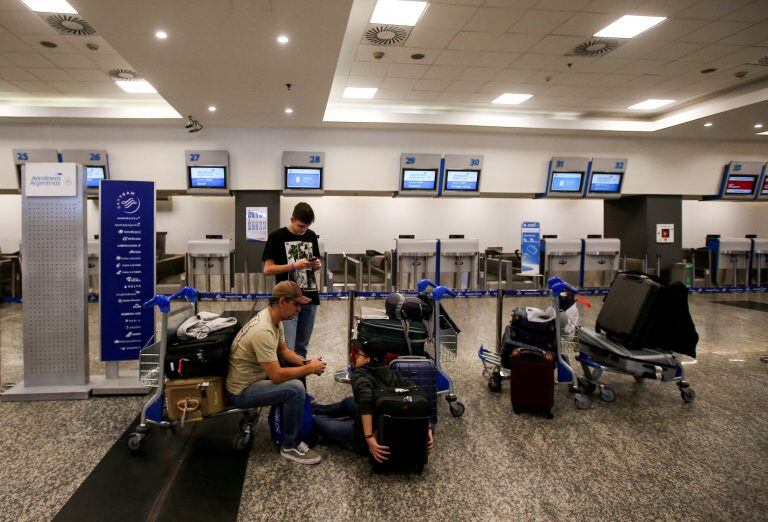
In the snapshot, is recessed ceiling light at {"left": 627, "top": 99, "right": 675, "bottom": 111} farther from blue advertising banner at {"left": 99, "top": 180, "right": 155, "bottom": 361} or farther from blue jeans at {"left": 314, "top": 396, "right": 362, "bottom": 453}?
blue advertising banner at {"left": 99, "top": 180, "right": 155, "bottom": 361}

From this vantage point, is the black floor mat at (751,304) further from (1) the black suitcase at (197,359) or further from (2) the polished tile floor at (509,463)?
(1) the black suitcase at (197,359)

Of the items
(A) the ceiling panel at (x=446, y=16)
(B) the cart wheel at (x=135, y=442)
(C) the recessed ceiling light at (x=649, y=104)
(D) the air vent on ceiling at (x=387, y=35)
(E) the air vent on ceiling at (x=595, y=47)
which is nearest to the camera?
(B) the cart wheel at (x=135, y=442)

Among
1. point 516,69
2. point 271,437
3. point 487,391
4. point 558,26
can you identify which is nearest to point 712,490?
point 487,391

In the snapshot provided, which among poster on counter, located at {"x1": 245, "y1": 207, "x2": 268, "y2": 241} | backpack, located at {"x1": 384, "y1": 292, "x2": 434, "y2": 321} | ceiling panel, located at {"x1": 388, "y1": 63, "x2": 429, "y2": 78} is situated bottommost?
backpack, located at {"x1": 384, "y1": 292, "x2": 434, "y2": 321}

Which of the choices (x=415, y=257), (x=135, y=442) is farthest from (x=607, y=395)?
(x=415, y=257)

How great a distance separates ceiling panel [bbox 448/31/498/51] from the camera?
18.8 feet

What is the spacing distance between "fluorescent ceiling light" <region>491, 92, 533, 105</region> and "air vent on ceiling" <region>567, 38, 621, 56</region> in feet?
6.87

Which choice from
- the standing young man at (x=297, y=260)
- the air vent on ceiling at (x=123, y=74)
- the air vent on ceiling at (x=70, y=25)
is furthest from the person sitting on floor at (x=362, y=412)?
the air vent on ceiling at (x=123, y=74)

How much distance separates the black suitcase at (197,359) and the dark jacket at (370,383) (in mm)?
922

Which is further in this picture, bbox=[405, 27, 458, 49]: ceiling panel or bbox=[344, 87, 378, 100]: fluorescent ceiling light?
bbox=[344, 87, 378, 100]: fluorescent ceiling light

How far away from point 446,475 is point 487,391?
157 centimetres

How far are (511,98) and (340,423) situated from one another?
25.3ft

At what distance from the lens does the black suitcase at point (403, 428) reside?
264cm

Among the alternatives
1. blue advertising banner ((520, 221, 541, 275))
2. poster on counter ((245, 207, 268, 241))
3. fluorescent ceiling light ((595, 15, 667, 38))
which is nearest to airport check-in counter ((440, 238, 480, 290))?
blue advertising banner ((520, 221, 541, 275))
